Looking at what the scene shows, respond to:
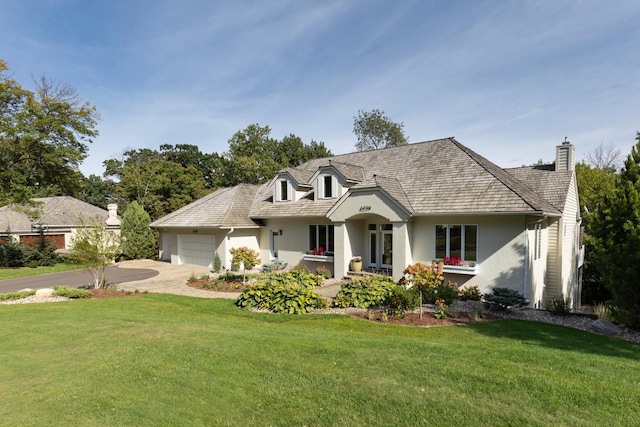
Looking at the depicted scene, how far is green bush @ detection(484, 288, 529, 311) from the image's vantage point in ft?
39.0

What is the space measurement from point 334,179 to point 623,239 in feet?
43.2

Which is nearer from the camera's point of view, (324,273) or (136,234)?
(324,273)

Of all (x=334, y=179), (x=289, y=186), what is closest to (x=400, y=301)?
(x=334, y=179)

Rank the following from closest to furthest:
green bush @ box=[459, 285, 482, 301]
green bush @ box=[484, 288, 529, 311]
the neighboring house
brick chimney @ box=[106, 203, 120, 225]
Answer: green bush @ box=[484, 288, 529, 311] < green bush @ box=[459, 285, 482, 301] < the neighboring house < brick chimney @ box=[106, 203, 120, 225]

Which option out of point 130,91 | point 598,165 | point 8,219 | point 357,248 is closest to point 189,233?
point 130,91

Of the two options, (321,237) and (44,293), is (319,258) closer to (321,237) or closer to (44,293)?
(321,237)

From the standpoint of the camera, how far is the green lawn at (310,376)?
4656mm

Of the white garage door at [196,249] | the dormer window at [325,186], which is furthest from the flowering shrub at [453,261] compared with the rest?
the white garage door at [196,249]

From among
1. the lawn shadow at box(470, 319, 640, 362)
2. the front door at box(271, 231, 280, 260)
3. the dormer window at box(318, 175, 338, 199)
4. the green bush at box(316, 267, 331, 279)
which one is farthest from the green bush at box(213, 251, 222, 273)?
the lawn shadow at box(470, 319, 640, 362)

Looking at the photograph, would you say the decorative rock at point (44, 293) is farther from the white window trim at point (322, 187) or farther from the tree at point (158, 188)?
the tree at point (158, 188)

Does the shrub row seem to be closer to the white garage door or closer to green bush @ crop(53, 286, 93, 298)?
green bush @ crop(53, 286, 93, 298)

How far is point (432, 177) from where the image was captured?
59.5ft

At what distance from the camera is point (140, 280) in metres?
20.1

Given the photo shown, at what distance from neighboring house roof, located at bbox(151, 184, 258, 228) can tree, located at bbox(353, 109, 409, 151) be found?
2454 centimetres
